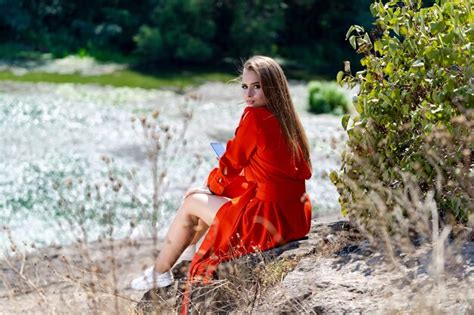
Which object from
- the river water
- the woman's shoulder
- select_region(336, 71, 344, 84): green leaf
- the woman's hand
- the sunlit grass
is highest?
select_region(336, 71, 344, 84): green leaf

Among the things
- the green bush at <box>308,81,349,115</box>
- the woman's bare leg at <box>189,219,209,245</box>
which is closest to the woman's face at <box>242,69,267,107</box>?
the woman's bare leg at <box>189,219,209,245</box>

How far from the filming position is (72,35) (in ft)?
58.0

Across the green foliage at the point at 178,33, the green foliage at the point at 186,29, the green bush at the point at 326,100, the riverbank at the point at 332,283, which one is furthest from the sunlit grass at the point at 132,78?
the riverbank at the point at 332,283

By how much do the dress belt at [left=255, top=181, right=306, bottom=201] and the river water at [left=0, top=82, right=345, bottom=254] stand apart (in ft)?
5.92

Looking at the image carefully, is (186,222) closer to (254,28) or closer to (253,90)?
(253,90)

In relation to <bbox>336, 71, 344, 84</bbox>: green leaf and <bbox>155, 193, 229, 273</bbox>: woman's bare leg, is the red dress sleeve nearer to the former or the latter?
<bbox>155, 193, 229, 273</bbox>: woman's bare leg

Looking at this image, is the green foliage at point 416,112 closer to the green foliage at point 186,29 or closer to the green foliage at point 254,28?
the green foliage at point 186,29

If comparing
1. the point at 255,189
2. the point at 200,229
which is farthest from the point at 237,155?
the point at 200,229

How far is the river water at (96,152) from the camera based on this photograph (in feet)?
23.8

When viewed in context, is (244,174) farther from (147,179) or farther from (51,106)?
(51,106)

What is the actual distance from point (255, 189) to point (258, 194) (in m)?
0.04

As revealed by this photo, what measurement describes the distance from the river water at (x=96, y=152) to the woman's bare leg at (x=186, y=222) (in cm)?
167

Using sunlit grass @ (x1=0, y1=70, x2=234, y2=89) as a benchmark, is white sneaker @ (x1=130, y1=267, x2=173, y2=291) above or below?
below

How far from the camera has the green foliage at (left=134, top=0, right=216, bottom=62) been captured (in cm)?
1602
